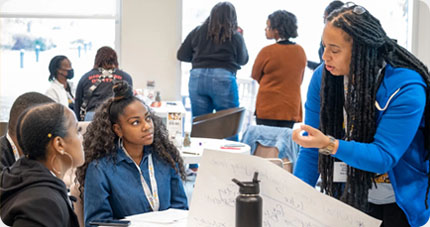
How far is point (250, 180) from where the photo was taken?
4.27ft

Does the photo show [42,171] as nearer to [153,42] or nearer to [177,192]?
[177,192]

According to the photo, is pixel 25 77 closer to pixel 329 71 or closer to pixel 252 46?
pixel 252 46

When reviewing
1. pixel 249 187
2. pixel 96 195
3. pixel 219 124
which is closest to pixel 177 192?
pixel 96 195

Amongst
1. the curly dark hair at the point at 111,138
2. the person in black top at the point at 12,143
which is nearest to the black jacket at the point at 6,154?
the person in black top at the point at 12,143

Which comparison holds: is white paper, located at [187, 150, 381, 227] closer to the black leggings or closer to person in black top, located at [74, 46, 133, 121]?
the black leggings

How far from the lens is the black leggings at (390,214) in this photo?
1.70 m

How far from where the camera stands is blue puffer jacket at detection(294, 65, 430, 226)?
5.13 feet

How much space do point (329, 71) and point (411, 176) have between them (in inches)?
17.3

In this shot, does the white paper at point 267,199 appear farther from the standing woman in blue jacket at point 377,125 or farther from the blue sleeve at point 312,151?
the blue sleeve at point 312,151

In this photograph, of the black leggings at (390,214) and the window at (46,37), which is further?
the window at (46,37)

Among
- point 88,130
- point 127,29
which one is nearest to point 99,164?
point 88,130

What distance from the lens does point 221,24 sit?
489 cm

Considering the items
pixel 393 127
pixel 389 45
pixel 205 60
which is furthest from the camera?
pixel 205 60

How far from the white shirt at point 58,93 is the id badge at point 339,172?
3.82 meters
